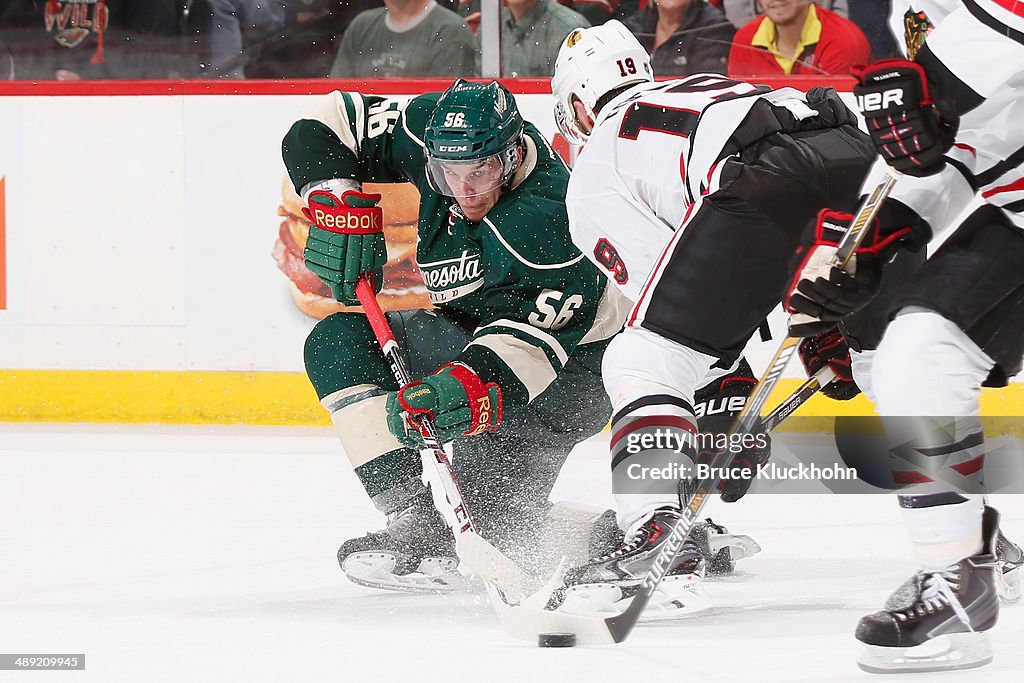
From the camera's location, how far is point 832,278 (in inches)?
75.3

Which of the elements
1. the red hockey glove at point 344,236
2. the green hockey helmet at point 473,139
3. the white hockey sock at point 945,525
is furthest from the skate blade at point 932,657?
the red hockey glove at point 344,236

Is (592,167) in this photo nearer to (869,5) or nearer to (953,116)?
(953,116)

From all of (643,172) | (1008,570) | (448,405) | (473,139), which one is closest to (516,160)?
(473,139)

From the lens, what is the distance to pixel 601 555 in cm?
255

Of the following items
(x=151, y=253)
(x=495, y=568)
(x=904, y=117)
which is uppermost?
(x=904, y=117)

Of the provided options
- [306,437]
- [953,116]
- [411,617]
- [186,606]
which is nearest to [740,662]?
[411,617]

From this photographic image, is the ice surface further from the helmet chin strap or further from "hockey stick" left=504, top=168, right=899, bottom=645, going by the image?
the helmet chin strap

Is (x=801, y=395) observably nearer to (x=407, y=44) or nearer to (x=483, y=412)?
(x=483, y=412)

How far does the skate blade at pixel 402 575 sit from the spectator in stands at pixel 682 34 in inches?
78.4

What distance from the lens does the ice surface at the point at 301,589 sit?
6.29ft

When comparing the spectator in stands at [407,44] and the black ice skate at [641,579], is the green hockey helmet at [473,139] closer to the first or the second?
the black ice skate at [641,579]

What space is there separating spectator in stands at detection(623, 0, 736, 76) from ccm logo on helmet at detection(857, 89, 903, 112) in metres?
2.28

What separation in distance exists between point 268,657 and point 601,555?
759 millimetres

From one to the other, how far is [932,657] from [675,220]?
83cm
